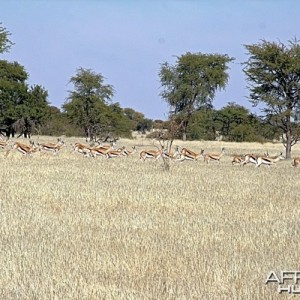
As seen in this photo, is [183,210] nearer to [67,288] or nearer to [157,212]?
[157,212]

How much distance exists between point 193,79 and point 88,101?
10.4m

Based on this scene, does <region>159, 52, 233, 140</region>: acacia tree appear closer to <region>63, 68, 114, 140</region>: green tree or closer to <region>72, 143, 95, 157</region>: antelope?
<region>63, 68, 114, 140</region>: green tree

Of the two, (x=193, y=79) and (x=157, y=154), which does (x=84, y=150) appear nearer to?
(x=157, y=154)

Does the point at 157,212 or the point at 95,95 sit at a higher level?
the point at 95,95

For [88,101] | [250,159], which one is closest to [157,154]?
[250,159]

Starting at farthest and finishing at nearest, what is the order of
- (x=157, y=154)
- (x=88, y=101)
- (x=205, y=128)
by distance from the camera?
1. (x=205, y=128)
2. (x=88, y=101)
3. (x=157, y=154)

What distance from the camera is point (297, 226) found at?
8.83 meters

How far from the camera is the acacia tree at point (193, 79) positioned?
56.6 metres

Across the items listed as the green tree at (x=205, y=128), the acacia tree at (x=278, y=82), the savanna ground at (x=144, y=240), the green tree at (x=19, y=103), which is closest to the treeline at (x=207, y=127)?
the green tree at (x=205, y=128)

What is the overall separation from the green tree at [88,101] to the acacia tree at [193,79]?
6.44 metres

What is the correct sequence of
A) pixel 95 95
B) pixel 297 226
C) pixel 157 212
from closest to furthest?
pixel 297 226
pixel 157 212
pixel 95 95

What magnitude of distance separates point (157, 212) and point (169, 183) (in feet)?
16.0

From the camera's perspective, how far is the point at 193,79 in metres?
56.9

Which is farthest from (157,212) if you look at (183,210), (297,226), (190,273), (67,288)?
(67,288)
